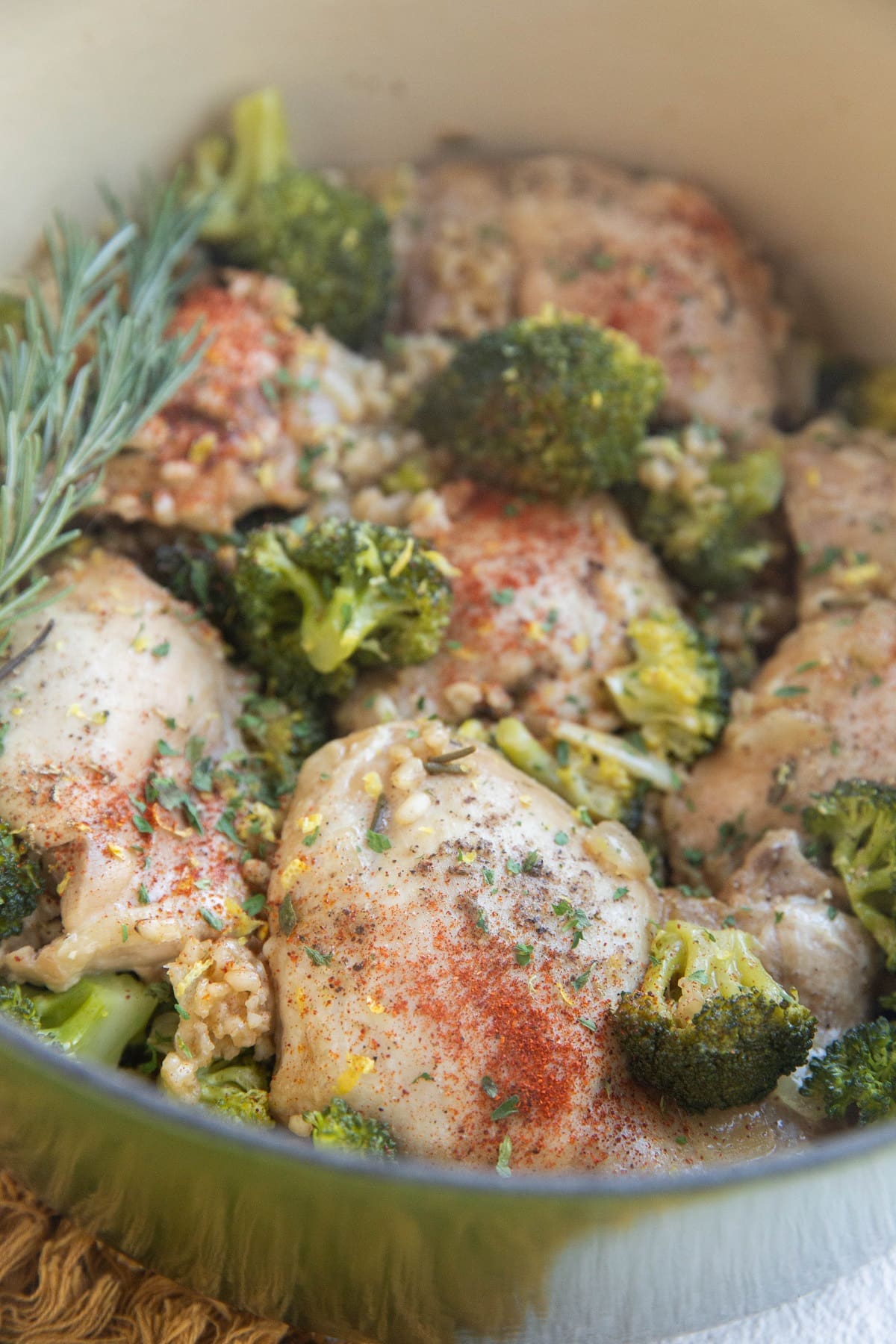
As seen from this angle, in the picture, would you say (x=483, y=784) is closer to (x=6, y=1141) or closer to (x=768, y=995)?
(x=768, y=995)

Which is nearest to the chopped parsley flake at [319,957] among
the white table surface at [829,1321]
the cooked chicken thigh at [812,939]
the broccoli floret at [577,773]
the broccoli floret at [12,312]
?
the broccoli floret at [577,773]

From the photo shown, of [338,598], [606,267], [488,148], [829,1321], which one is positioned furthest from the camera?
[488,148]

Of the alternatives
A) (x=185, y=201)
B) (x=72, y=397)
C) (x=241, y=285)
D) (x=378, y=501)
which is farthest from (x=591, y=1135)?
(x=185, y=201)

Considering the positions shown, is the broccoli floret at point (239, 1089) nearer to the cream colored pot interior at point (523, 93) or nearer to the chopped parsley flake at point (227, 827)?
the chopped parsley flake at point (227, 827)

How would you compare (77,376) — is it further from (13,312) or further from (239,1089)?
(239,1089)

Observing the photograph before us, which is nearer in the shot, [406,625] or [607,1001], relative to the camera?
[607,1001]

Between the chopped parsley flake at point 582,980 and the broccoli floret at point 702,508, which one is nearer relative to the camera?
the chopped parsley flake at point 582,980

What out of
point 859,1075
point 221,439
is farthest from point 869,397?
point 859,1075
